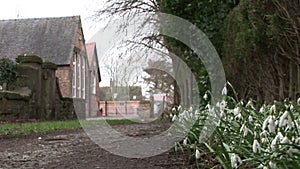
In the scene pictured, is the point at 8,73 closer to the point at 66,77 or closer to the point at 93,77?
the point at 66,77

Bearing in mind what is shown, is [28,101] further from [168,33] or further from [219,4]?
[219,4]

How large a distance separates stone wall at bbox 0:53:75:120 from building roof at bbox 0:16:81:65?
10923 mm

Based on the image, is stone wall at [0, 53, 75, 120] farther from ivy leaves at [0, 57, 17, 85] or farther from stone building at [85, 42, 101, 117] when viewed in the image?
stone building at [85, 42, 101, 117]

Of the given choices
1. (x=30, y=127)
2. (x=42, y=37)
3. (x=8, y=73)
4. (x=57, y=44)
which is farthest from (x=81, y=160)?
(x=42, y=37)

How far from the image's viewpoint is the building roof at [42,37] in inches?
1161

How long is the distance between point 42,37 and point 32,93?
614 inches

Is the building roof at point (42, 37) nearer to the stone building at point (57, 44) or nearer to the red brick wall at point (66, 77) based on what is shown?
the stone building at point (57, 44)

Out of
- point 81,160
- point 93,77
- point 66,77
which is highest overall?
point 93,77

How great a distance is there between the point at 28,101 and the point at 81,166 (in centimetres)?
1194

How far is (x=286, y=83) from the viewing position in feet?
21.0

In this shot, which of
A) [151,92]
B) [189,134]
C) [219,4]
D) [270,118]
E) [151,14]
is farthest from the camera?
[151,92]

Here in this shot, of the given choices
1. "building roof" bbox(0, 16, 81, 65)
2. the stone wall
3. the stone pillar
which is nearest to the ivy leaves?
the stone wall

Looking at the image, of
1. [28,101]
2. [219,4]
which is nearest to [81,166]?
[219,4]

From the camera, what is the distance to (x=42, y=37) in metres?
31.0
